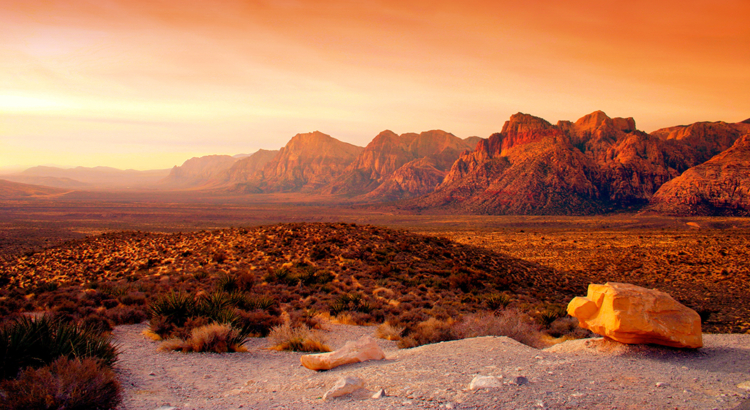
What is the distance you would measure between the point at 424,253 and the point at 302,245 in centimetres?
851

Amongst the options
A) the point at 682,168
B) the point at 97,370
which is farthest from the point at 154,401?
the point at 682,168

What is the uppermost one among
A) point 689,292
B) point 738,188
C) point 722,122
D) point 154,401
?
point 722,122

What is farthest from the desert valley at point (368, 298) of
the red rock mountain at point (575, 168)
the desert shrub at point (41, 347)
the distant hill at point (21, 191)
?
the distant hill at point (21, 191)

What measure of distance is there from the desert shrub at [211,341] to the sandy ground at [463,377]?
0.58 ft

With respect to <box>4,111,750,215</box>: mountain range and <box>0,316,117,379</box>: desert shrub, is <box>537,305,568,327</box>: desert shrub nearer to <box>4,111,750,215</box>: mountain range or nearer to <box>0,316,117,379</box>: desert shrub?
<box>0,316,117,379</box>: desert shrub

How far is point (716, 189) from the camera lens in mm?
79375

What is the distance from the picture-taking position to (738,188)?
253 ft

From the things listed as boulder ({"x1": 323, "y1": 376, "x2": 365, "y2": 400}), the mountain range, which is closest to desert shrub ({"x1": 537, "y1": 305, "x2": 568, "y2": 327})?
boulder ({"x1": 323, "y1": 376, "x2": 365, "y2": 400})

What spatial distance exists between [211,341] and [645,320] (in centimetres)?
874

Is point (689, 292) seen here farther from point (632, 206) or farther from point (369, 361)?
point (632, 206)

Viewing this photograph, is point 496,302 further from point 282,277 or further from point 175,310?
point 175,310

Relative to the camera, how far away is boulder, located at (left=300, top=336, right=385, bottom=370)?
21.0ft

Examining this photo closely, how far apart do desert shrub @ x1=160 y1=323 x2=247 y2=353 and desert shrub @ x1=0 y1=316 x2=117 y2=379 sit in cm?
149

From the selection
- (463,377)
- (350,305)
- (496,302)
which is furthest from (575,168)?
(463,377)
